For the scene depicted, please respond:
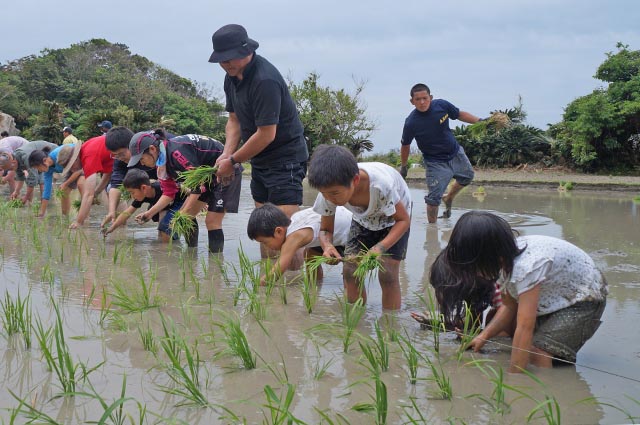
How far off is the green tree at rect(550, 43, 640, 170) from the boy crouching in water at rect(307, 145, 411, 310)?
1517 centimetres

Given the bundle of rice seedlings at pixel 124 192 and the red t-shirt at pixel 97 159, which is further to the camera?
the red t-shirt at pixel 97 159

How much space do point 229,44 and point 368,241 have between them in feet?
5.60

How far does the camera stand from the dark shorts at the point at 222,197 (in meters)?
5.90

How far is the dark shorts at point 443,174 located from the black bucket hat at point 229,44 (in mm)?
3914

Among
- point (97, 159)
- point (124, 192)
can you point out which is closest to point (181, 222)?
point (124, 192)

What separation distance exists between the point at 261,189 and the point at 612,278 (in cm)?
268

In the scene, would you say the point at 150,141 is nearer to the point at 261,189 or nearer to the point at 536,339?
the point at 261,189

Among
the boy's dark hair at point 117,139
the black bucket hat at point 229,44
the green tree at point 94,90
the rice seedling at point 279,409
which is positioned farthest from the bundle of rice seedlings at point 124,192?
the green tree at point 94,90

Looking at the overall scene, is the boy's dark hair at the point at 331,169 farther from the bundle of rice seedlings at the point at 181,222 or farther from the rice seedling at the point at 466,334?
the bundle of rice seedlings at the point at 181,222

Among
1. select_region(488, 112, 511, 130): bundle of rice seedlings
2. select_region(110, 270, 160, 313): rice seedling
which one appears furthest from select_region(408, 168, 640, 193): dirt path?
select_region(110, 270, 160, 313): rice seedling

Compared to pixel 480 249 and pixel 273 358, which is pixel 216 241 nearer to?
pixel 273 358

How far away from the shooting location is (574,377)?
2826mm

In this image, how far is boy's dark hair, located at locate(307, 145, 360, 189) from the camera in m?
3.37

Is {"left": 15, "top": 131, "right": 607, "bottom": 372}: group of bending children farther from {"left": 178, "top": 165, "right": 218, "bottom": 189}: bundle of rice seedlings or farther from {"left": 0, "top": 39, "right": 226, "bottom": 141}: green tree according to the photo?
{"left": 0, "top": 39, "right": 226, "bottom": 141}: green tree
